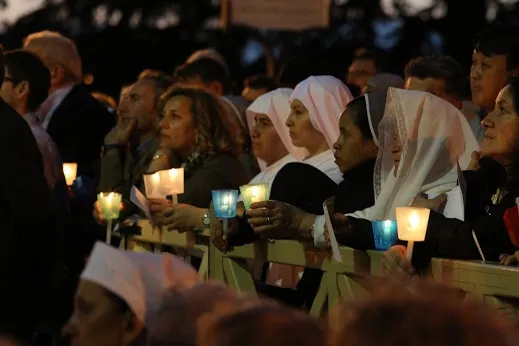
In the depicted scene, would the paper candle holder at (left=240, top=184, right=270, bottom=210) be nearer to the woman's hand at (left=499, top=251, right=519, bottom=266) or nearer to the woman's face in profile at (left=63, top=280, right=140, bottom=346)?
the woman's hand at (left=499, top=251, right=519, bottom=266)

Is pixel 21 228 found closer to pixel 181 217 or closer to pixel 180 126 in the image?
pixel 181 217

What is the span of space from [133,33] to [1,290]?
1757 cm

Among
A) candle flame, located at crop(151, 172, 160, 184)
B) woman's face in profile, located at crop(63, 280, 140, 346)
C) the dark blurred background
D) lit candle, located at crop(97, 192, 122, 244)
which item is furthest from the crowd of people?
the dark blurred background

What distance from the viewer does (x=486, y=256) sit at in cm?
606

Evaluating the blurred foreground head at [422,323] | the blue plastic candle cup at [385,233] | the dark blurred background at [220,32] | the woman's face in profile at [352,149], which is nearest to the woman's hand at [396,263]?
the blue plastic candle cup at [385,233]

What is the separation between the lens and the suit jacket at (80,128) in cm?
1112

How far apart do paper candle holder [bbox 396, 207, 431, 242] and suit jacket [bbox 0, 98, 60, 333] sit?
1846mm

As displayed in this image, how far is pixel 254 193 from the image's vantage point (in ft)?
24.3

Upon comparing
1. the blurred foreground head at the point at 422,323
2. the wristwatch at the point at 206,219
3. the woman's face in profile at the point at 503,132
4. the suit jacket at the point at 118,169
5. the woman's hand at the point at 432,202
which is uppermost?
the woman's face in profile at the point at 503,132

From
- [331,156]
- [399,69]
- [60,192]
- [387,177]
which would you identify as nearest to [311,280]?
[387,177]

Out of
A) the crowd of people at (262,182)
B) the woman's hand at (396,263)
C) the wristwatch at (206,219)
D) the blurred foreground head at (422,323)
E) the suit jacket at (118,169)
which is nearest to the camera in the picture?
the blurred foreground head at (422,323)

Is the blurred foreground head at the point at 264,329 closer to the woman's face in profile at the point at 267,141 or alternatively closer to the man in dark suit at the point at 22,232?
the man in dark suit at the point at 22,232

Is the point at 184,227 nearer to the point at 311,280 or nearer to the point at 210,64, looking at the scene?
the point at 311,280

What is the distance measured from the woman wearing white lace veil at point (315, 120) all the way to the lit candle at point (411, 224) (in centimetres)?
228
